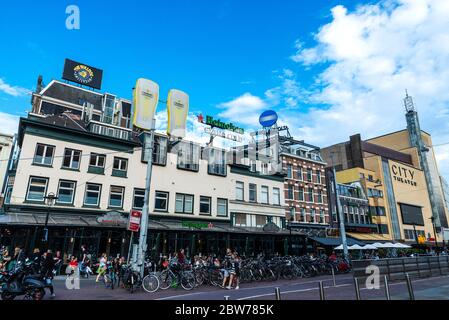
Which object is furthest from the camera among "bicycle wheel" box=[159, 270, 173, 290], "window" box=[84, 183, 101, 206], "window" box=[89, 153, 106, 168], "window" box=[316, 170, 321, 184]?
"window" box=[316, 170, 321, 184]

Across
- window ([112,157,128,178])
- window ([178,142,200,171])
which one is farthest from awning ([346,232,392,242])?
window ([112,157,128,178])

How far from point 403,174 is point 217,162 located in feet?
159

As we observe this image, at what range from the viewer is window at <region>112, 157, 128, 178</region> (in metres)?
26.0

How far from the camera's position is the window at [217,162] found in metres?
32.2

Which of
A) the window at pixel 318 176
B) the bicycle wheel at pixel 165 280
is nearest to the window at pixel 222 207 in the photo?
the window at pixel 318 176

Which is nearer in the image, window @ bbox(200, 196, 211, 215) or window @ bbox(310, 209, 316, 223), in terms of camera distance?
window @ bbox(200, 196, 211, 215)

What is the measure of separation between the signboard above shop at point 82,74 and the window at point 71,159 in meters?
25.4

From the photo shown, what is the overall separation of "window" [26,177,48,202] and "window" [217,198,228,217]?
15.9 metres

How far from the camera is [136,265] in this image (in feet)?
46.6

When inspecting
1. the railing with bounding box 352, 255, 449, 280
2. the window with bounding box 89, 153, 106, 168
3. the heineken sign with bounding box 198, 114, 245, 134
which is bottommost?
the railing with bounding box 352, 255, 449, 280

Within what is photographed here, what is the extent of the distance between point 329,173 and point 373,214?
12.3 meters

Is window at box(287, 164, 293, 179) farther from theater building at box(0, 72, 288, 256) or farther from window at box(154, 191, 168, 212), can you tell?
window at box(154, 191, 168, 212)

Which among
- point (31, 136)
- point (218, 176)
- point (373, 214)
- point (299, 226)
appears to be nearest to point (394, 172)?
point (373, 214)

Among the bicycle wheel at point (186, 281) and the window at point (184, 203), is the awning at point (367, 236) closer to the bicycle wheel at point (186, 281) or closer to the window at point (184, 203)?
the window at point (184, 203)
